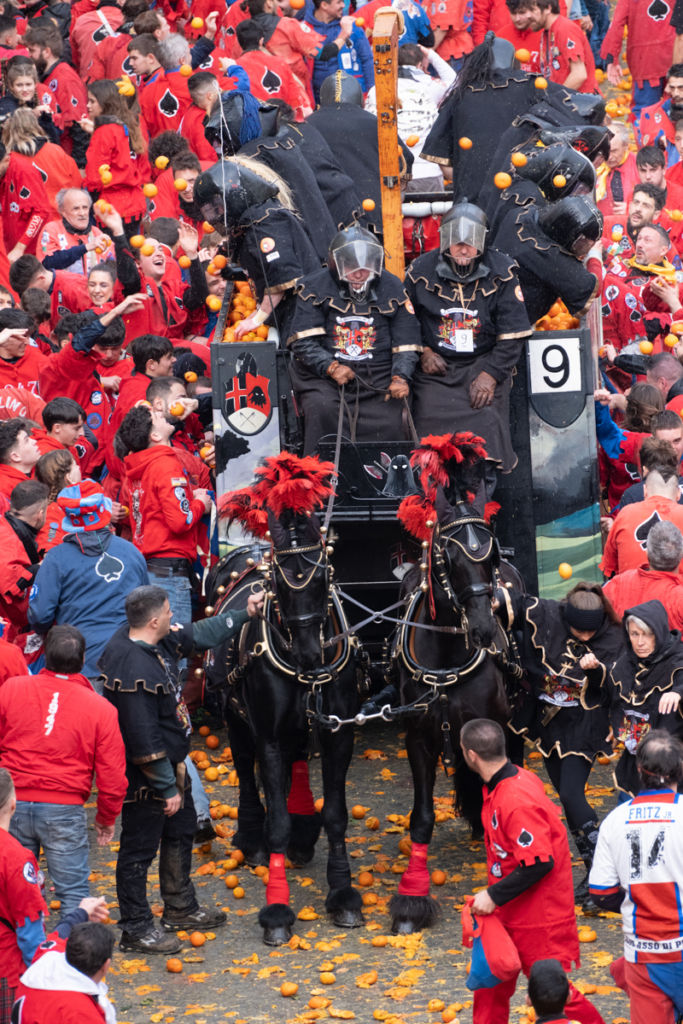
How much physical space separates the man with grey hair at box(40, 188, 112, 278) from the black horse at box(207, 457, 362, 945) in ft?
18.7

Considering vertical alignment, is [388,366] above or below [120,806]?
above

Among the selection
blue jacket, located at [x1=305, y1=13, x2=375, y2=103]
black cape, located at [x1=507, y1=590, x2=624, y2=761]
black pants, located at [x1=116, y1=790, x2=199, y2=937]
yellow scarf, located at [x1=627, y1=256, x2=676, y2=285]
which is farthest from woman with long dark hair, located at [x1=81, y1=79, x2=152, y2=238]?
black pants, located at [x1=116, y1=790, x2=199, y2=937]

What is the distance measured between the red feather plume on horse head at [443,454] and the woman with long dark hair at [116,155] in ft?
23.3

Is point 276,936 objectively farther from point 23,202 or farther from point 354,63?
A: point 354,63

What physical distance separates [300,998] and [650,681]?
2.12 m

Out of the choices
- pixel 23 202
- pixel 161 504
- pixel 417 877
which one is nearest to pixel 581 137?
pixel 161 504

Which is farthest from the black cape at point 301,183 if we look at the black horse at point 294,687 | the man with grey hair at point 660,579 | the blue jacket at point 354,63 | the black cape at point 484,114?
the blue jacket at point 354,63

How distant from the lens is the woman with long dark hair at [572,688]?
697 centimetres

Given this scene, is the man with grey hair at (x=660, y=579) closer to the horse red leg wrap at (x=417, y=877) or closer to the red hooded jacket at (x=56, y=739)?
the horse red leg wrap at (x=417, y=877)

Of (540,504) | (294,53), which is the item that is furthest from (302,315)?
(294,53)

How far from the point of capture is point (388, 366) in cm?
880

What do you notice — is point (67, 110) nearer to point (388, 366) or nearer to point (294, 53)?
point (294, 53)

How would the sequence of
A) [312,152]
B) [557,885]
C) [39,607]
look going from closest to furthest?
[557,885]
[39,607]
[312,152]

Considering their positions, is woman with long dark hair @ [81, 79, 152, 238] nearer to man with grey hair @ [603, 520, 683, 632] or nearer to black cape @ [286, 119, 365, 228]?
black cape @ [286, 119, 365, 228]
